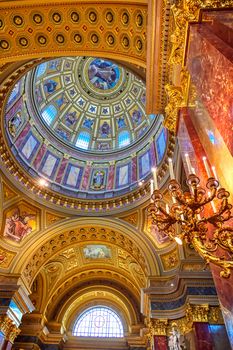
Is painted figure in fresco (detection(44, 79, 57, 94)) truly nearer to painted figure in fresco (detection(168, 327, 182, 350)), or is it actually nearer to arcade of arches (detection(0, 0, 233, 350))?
arcade of arches (detection(0, 0, 233, 350))

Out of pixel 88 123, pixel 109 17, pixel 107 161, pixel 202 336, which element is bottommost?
pixel 202 336

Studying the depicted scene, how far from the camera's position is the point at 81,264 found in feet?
61.1

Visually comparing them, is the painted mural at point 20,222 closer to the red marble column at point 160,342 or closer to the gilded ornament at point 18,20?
the red marble column at point 160,342

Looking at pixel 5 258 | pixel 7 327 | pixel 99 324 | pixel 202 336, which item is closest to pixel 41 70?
pixel 5 258

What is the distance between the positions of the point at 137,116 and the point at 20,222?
9142mm

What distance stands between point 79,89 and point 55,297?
13327 millimetres

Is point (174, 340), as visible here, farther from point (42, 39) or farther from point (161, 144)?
point (42, 39)

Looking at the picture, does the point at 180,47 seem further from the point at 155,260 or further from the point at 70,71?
the point at 70,71

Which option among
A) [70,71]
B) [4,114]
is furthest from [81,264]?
[70,71]

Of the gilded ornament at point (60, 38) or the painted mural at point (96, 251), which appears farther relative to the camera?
the painted mural at point (96, 251)

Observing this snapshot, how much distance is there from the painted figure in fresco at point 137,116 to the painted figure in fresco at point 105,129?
1.92m

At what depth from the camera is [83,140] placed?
1827 cm

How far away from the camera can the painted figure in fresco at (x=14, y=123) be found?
→ 13.8 meters

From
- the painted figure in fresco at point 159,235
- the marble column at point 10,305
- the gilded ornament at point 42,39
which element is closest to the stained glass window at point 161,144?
the painted figure in fresco at point 159,235
